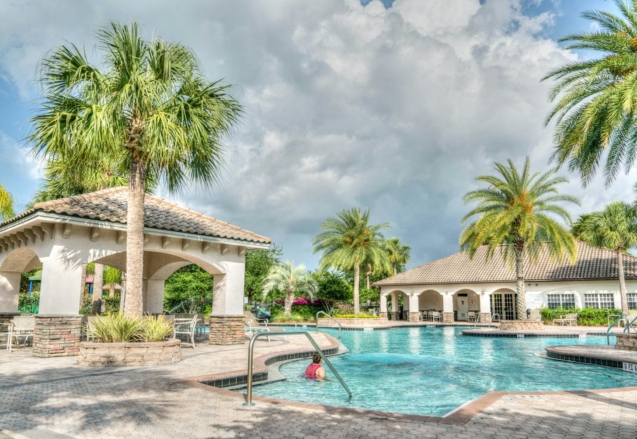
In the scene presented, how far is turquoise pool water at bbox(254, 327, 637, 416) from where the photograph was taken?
8.55 meters

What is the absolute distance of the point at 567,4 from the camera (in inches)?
524

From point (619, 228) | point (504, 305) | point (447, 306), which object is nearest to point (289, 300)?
point (447, 306)

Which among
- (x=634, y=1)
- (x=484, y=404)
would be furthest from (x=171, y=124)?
(x=634, y=1)

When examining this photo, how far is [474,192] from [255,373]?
20.9m

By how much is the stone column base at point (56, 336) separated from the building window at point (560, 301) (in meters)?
31.4

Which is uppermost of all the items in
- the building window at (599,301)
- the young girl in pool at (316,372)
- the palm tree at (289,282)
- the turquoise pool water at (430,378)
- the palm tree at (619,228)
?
the palm tree at (619,228)

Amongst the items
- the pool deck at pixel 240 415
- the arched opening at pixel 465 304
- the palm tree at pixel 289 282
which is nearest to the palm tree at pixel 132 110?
the pool deck at pixel 240 415

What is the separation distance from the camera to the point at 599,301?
3102cm

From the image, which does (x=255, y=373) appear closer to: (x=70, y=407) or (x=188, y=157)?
(x=70, y=407)

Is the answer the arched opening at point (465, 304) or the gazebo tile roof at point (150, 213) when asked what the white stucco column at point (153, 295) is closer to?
the gazebo tile roof at point (150, 213)

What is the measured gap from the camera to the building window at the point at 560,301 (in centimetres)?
3195

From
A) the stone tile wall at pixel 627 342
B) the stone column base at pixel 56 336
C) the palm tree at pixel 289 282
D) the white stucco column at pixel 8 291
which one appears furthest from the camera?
the palm tree at pixel 289 282

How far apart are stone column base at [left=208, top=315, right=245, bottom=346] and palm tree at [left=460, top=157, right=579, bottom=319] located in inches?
610

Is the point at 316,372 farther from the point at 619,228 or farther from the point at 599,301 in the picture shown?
the point at 619,228
